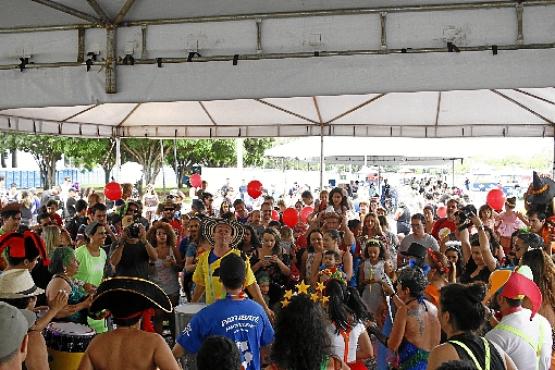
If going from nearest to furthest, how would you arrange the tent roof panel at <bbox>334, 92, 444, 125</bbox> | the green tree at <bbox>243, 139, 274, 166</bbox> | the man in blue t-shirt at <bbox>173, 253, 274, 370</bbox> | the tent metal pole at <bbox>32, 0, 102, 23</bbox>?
the man in blue t-shirt at <bbox>173, 253, 274, 370</bbox> < the tent metal pole at <bbox>32, 0, 102, 23</bbox> < the tent roof panel at <bbox>334, 92, 444, 125</bbox> < the green tree at <bbox>243, 139, 274, 166</bbox>

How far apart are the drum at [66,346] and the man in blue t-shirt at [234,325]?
82 cm

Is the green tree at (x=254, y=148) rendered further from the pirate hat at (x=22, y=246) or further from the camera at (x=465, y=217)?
the pirate hat at (x=22, y=246)

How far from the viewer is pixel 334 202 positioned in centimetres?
742

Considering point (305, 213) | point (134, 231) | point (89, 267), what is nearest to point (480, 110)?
point (305, 213)

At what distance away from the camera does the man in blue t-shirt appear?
10.2 ft

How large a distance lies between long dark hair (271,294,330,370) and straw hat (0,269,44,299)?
4.82ft

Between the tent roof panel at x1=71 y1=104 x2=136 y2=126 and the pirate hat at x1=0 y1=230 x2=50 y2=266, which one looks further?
the tent roof panel at x1=71 y1=104 x2=136 y2=126

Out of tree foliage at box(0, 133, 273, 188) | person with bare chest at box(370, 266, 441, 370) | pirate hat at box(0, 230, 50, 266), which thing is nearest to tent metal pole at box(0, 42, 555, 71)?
pirate hat at box(0, 230, 50, 266)

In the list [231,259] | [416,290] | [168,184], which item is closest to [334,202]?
[416,290]

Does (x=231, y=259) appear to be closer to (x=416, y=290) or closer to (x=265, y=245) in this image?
(x=416, y=290)

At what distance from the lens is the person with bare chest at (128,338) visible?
2729mm

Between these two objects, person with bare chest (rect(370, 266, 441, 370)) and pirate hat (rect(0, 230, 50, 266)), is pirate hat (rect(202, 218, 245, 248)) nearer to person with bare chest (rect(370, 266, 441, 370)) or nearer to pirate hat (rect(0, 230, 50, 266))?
pirate hat (rect(0, 230, 50, 266))

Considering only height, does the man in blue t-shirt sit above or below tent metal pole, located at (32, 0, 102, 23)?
below

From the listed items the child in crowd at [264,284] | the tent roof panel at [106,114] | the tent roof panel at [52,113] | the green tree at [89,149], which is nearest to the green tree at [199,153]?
the green tree at [89,149]
